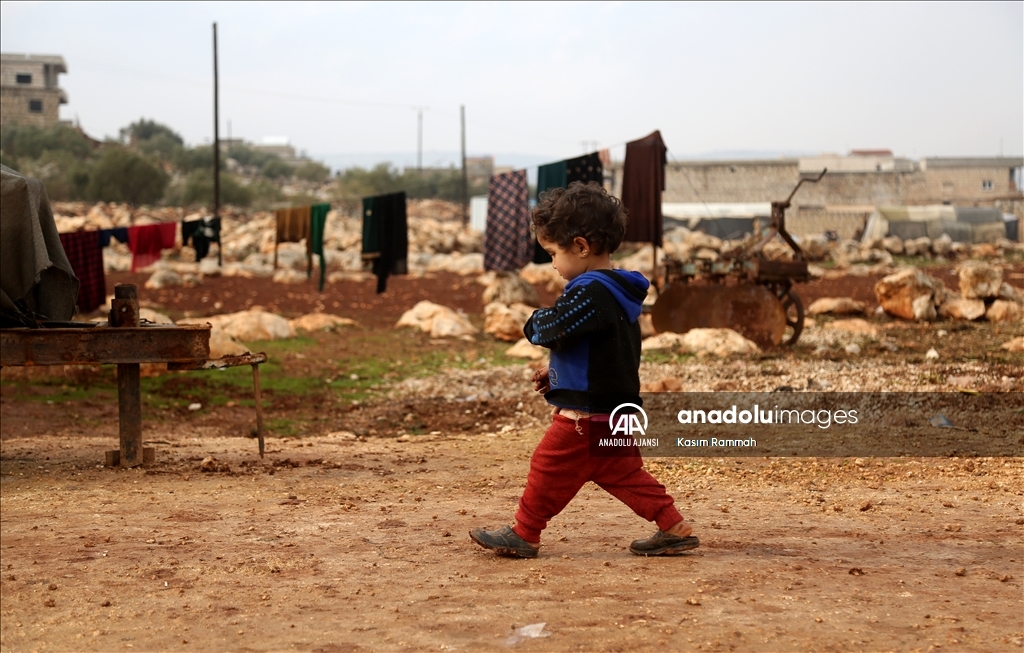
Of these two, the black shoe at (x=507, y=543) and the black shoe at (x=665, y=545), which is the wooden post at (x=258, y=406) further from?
the black shoe at (x=665, y=545)

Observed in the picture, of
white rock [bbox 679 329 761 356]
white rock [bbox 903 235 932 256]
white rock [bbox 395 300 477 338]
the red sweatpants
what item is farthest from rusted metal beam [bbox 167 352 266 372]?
white rock [bbox 903 235 932 256]

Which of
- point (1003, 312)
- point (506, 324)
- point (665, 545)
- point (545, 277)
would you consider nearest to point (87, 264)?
point (506, 324)

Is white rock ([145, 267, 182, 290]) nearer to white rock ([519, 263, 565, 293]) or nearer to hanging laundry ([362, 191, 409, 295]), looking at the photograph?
white rock ([519, 263, 565, 293])

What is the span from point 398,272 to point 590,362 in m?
12.1

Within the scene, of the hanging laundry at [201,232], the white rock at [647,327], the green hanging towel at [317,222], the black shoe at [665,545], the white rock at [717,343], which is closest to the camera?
the black shoe at [665,545]

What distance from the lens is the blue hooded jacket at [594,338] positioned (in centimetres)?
380

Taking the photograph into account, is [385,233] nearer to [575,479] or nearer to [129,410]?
[129,410]

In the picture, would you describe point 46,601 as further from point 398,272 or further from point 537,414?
point 398,272

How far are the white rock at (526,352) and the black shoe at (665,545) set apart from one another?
Answer: 8.42 m

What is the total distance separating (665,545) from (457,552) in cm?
80

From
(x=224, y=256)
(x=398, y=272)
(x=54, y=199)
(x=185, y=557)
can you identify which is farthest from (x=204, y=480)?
(x=54, y=199)

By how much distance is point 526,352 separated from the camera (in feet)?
42.1

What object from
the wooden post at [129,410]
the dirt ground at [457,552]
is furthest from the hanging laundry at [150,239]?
the wooden post at [129,410]

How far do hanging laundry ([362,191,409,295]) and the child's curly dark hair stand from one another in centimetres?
1161
